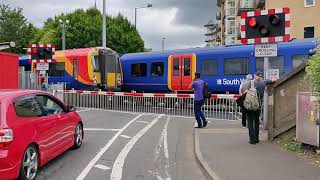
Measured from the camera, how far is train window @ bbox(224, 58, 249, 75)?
73.7ft

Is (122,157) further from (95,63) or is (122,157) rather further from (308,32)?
(308,32)

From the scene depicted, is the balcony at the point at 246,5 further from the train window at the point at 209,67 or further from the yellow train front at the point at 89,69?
the train window at the point at 209,67

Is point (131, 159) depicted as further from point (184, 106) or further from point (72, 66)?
point (72, 66)

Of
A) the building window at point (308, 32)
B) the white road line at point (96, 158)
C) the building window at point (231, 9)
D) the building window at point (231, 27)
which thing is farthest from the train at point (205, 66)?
the building window at point (231, 9)

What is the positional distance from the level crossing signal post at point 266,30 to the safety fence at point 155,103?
6.67m

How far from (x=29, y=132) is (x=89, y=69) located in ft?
61.7

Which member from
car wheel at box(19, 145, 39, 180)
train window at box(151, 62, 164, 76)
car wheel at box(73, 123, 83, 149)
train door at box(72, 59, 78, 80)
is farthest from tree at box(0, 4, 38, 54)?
car wheel at box(19, 145, 39, 180)

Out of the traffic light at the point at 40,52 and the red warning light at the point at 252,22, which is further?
the traffic light at the point at 40,52

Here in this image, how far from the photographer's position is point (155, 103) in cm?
2139

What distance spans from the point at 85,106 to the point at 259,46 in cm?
1371

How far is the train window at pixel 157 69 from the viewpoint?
2628 centimetres

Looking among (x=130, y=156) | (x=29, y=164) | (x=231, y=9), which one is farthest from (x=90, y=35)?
(x=29, y=164)

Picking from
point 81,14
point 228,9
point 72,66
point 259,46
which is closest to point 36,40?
point 81,14

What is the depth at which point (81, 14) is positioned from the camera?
195ft
